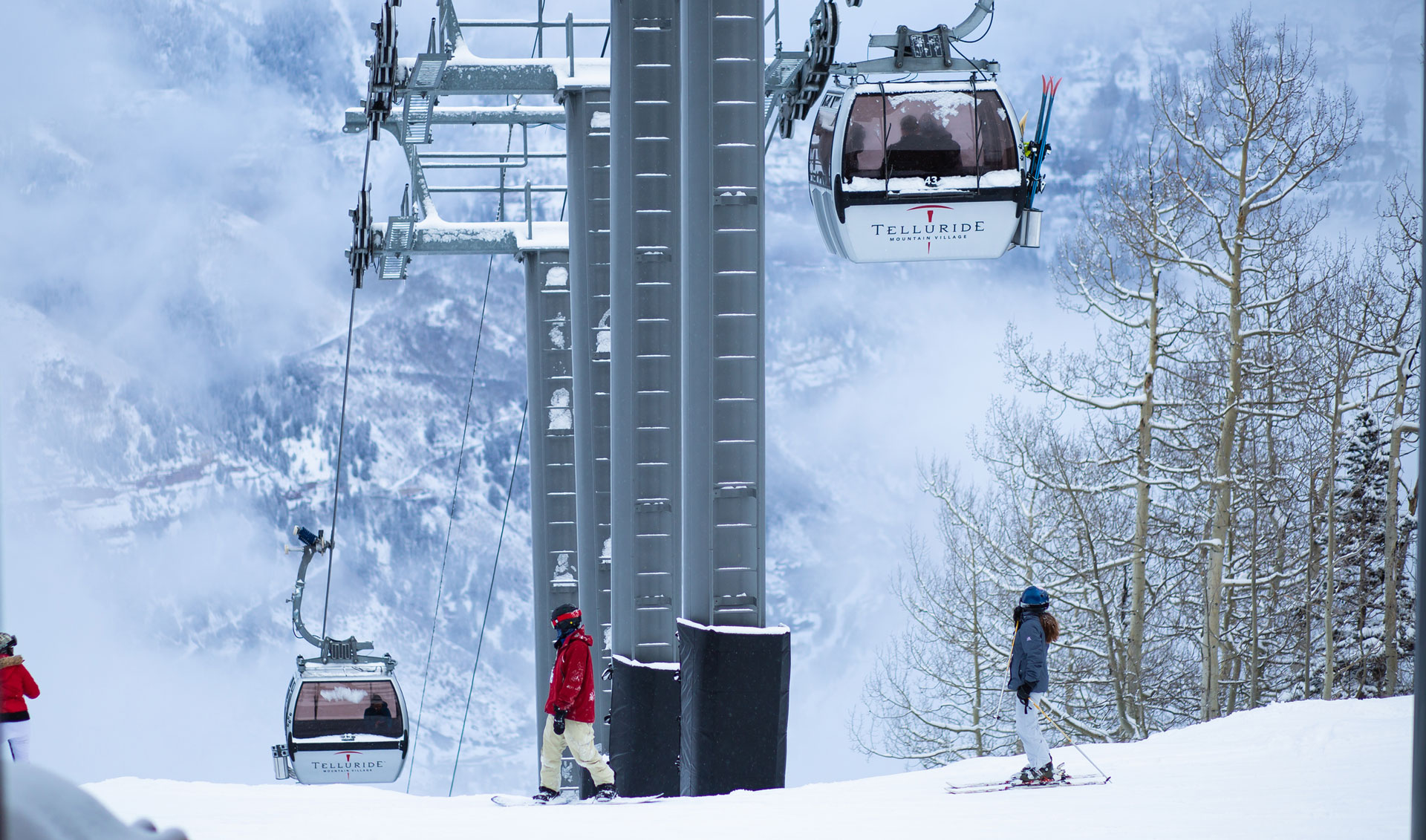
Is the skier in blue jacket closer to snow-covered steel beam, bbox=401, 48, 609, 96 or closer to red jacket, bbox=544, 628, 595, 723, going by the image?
red jacket, bbox=544, 628, 595, 723

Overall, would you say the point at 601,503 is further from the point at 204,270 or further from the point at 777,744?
the point at 204,270

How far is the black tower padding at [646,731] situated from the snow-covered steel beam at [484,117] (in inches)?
334

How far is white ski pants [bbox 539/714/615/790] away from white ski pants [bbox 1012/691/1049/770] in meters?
2.69

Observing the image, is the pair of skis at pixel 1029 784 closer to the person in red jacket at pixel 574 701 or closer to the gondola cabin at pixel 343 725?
the person in red jacket at pixel 574 701

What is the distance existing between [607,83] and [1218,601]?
11862 mm

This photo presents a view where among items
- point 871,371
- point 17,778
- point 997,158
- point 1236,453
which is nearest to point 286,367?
point 871,371

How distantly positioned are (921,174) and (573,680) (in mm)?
3891

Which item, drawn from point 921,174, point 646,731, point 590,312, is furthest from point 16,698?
point 590,312

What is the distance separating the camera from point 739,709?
9.39 metres

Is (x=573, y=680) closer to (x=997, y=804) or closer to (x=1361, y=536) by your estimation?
(x=997, y=804)

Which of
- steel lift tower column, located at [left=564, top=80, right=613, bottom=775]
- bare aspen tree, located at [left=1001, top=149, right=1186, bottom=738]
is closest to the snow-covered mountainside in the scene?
bare aspen tree, located at [left=1001, top=149, right=1186, bottom=738]

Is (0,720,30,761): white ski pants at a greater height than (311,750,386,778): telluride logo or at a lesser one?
greater

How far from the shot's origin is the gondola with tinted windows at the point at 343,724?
18.2m

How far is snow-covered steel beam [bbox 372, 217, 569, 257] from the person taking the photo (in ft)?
67.8
